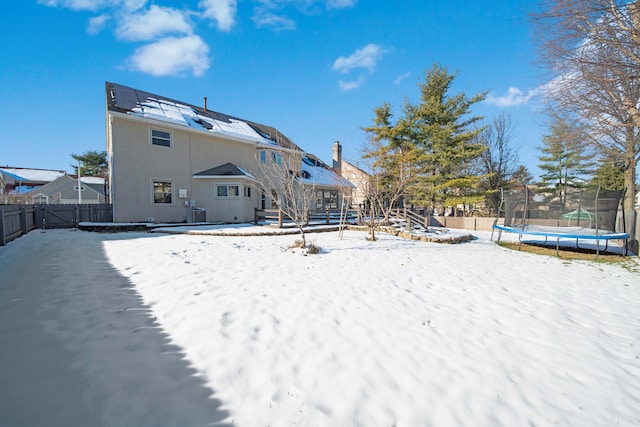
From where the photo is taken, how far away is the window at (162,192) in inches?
557

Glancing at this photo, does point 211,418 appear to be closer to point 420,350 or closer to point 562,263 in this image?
point 420,350

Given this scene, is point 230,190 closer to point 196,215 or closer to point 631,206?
point 196,215

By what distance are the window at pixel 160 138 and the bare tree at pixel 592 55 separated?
15521 mm

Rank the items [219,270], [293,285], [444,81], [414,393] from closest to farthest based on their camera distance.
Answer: [414,393]
[293,285]
[219,270]
[444,81]

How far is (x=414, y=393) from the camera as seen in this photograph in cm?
232

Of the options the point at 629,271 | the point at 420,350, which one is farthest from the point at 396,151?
the point at 420,350

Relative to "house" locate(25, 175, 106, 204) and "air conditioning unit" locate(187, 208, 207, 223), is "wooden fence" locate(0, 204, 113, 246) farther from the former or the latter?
"house" locate(25, 175, 106, 204)

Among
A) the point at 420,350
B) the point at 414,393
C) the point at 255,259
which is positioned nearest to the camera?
the point at 414,393

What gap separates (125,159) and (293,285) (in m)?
12.7

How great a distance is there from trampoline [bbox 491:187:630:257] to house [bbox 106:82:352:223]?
6.99 metres

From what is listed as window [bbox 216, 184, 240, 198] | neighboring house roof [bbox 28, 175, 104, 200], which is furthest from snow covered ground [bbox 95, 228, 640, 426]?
neighboring house roof [bbox 28, 175, 104, 200]

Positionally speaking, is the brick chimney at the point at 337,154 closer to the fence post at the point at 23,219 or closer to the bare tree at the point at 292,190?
the bare tree at the point at 292,190

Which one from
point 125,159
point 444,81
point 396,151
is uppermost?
point 444,81

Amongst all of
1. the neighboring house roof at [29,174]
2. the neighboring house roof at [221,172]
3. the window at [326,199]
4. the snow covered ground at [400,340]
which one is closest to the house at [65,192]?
the neighboring house roof at [29,174]
